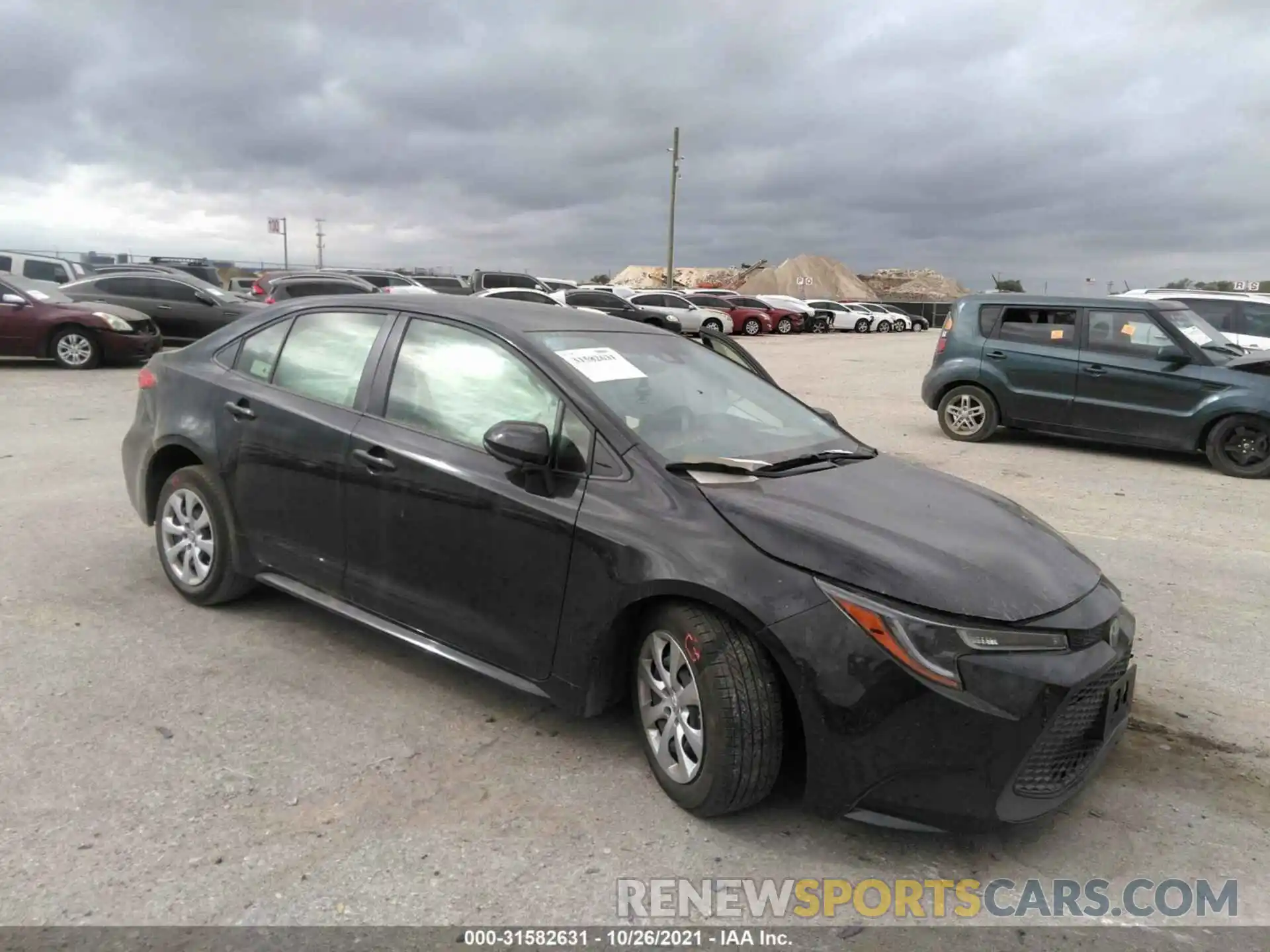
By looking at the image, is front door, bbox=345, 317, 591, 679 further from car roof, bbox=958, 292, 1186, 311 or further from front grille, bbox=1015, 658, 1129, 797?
car roof, bbox=958, 292, 1186, 311

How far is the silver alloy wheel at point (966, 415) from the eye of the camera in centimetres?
1032

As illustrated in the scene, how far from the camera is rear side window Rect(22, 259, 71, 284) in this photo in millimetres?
22475

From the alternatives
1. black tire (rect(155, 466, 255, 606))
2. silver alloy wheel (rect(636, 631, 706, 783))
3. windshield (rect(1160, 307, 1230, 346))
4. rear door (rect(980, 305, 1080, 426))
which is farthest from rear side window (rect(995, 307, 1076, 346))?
black tire (rect(155, 466, 255, 606))

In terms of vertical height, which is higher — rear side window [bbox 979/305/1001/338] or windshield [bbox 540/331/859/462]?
rear side window [bbox 979/305/1001/338]

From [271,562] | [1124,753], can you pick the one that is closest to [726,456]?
[1124,753]

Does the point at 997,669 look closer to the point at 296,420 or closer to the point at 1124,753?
the point at 1124,753

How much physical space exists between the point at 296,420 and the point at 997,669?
2.92 meters

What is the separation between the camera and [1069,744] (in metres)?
2.72

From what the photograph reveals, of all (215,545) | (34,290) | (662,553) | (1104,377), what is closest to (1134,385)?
(1104,377)

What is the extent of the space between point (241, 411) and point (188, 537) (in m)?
0.72

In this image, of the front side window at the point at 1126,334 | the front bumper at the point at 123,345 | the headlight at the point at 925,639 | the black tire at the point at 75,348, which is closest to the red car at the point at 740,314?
the front bumper at the point at 123,345

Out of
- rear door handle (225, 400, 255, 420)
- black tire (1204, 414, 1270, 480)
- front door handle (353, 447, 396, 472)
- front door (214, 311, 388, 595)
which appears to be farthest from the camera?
black tire (1204, 414, 1270, 480)

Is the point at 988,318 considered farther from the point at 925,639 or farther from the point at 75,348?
the point at 75,348

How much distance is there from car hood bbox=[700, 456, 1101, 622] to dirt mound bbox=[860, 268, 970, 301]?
78666 millimetres
